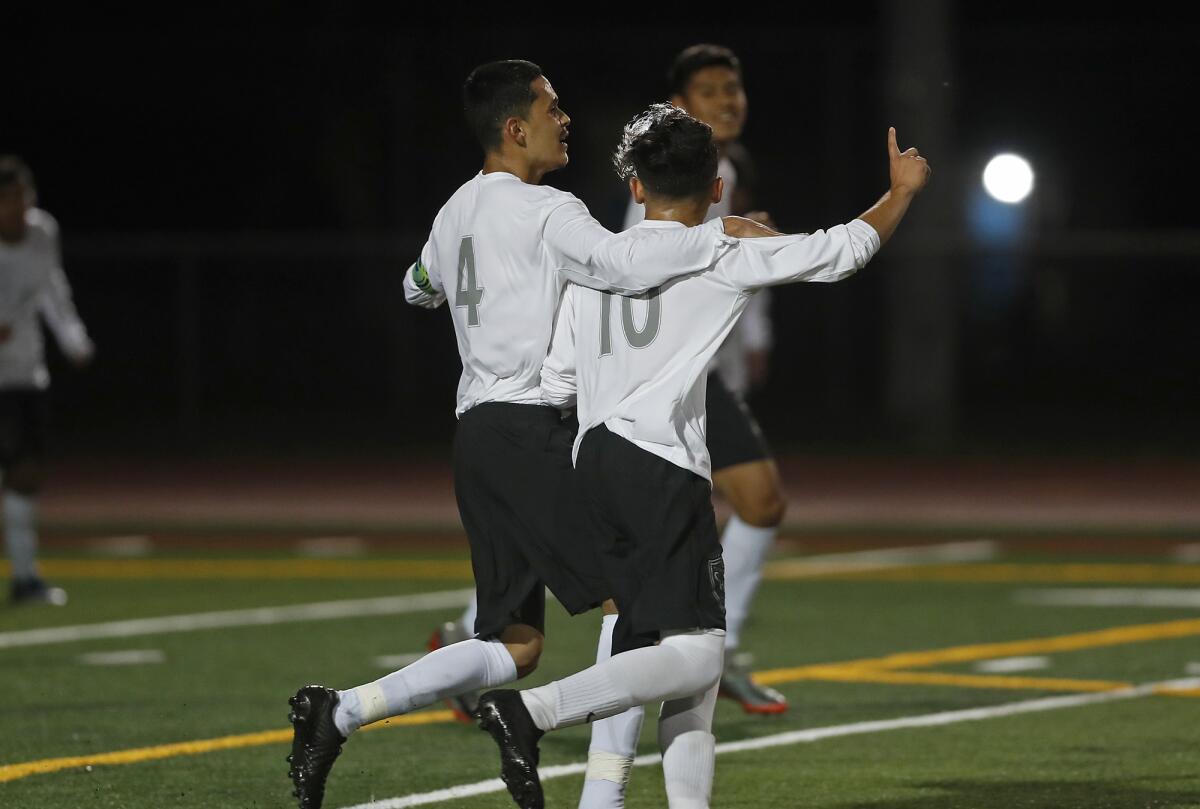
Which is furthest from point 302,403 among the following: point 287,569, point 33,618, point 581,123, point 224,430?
point 33,618

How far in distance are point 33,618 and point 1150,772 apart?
6532mm

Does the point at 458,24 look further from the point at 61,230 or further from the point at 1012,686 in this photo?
the point at 1012,686

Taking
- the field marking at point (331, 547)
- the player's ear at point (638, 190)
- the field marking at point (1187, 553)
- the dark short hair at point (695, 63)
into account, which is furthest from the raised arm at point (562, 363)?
the field marking at point (1187, 553)

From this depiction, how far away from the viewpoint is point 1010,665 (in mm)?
10219

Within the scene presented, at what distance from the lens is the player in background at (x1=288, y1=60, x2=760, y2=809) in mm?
6449

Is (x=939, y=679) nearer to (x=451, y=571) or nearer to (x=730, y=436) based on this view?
(x=730, y=436)

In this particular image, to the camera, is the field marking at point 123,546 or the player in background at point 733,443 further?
the field marking at point 123,546

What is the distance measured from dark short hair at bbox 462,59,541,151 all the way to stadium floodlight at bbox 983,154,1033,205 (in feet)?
6.77

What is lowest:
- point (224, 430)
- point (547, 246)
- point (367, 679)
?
point (224, 430)

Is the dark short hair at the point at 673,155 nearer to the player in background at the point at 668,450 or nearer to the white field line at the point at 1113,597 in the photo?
the player in background at the point at 668,450

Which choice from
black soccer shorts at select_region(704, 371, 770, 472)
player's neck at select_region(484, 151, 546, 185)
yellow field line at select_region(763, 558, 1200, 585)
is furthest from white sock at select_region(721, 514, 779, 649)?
yellow field line at select_region(763, 558, 1200, 585)

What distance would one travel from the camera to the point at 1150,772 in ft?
25.0

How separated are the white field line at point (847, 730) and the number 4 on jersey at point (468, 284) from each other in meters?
1.58

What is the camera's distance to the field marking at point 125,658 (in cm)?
1037
